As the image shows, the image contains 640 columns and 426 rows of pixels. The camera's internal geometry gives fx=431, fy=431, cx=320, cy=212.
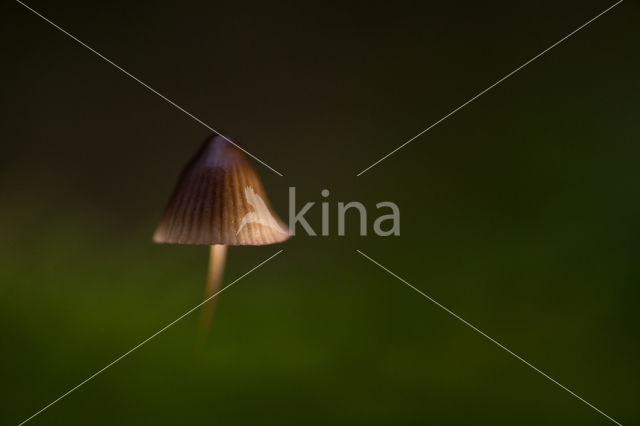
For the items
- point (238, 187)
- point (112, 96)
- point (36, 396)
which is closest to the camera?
point (238, 187)

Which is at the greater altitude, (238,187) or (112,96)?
(112,96)

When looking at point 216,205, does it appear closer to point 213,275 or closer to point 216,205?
point 216,205

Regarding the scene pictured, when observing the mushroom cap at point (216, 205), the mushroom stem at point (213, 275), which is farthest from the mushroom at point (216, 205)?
the mushroom stem at point (213, 275)

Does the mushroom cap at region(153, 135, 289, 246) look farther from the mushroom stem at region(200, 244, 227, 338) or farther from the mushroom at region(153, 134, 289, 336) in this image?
the mushroom stem at region(200, 244, 227, 338)

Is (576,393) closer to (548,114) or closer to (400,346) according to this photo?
(400,346)

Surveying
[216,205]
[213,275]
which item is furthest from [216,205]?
[213,275]

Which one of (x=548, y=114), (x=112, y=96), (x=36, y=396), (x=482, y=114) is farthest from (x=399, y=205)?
(x=36, y=396)

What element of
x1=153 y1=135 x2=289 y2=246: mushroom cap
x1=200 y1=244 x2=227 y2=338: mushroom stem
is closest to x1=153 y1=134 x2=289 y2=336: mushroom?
x1=153 y1=135 x2=289 y2=246: mushroom cap

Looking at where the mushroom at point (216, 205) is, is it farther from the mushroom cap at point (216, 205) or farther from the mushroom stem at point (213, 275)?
the mushroom stem at point (213, 275)
